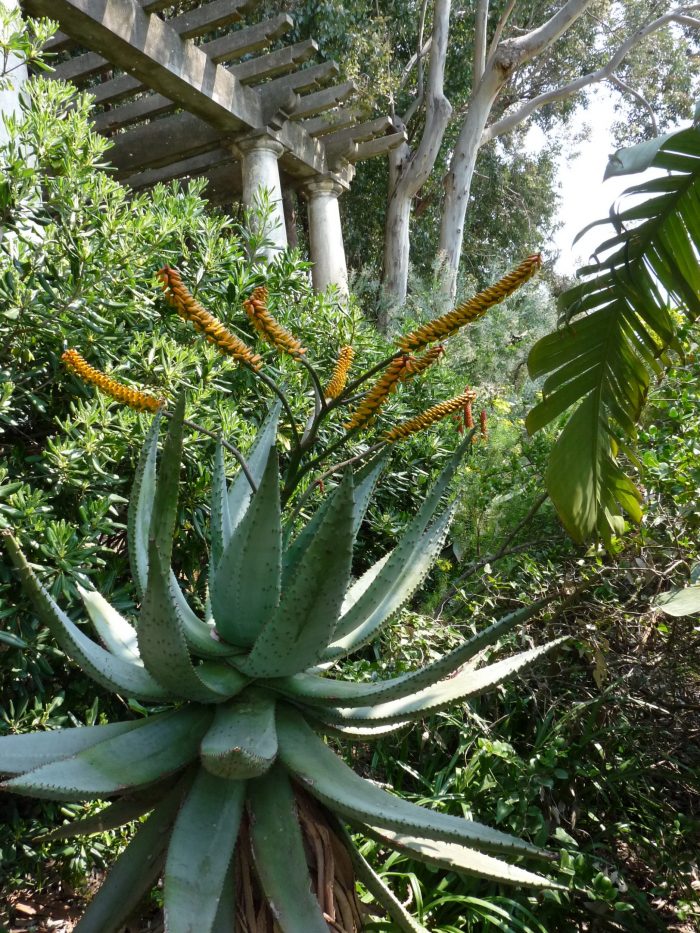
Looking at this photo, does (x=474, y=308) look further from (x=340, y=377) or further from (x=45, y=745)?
(x=45, y=745)

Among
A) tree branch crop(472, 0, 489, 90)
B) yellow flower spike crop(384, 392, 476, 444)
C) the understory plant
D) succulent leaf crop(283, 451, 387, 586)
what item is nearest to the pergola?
succulent leaf crop(283, 451, 387, 586)

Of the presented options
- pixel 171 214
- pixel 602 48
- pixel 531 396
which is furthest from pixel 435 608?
pixel 602 48

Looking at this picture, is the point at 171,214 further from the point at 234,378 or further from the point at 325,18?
the point at 325,18

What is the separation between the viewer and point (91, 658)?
1.46 meters

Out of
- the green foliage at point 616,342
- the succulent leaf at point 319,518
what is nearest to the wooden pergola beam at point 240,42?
the green foliage at point 616,342

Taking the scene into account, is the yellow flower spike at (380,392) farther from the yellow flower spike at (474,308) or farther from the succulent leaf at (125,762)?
the succulent leaf at (125,762)

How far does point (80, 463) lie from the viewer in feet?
8.84

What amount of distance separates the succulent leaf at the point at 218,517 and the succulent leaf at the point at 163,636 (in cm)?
38

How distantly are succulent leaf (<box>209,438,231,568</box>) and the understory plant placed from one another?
0.10 metres

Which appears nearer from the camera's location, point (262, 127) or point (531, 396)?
point (262, 127)

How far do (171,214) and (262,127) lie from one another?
5079mm

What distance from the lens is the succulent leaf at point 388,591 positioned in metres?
1.63

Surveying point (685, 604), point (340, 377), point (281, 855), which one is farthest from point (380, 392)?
point (685, 604)

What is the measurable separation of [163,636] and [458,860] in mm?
723
